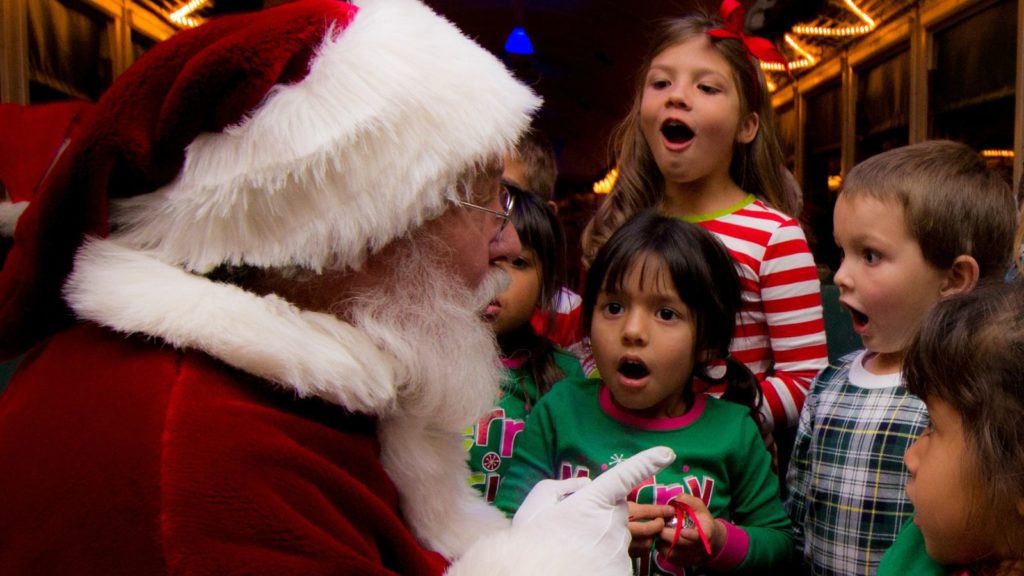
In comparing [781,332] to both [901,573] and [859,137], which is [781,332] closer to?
[901,573]

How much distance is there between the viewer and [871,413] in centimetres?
162

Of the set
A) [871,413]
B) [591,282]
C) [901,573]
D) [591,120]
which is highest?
[591,120]

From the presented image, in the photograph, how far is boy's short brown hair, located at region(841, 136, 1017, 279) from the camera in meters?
1.64

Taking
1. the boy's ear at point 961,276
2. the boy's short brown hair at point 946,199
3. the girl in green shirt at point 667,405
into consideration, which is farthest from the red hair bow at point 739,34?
the boy's ear at point 961,276

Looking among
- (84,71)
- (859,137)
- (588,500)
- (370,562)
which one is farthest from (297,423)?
(859,137)

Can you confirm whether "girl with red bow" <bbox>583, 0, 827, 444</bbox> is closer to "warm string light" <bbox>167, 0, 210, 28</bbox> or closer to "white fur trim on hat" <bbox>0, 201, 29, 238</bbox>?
"white fur trim on hat" <bbox>0, 201, 29, 238</bbox>

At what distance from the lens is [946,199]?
164 centimetres

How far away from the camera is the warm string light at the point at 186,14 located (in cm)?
598

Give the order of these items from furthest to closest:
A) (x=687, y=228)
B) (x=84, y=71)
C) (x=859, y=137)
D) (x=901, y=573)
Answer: (x=859, y=137)
(x=84, y=71)
(x=687, y=228)
(x=901, y=573)

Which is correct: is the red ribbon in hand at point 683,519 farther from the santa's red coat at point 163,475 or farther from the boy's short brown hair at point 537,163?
the boy's short brown hair at point 537,163

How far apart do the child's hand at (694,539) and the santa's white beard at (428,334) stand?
1.45 feet

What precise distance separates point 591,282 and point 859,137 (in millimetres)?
6591

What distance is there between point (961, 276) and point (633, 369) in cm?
66

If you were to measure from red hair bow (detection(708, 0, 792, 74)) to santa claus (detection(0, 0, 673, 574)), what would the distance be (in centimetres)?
106
